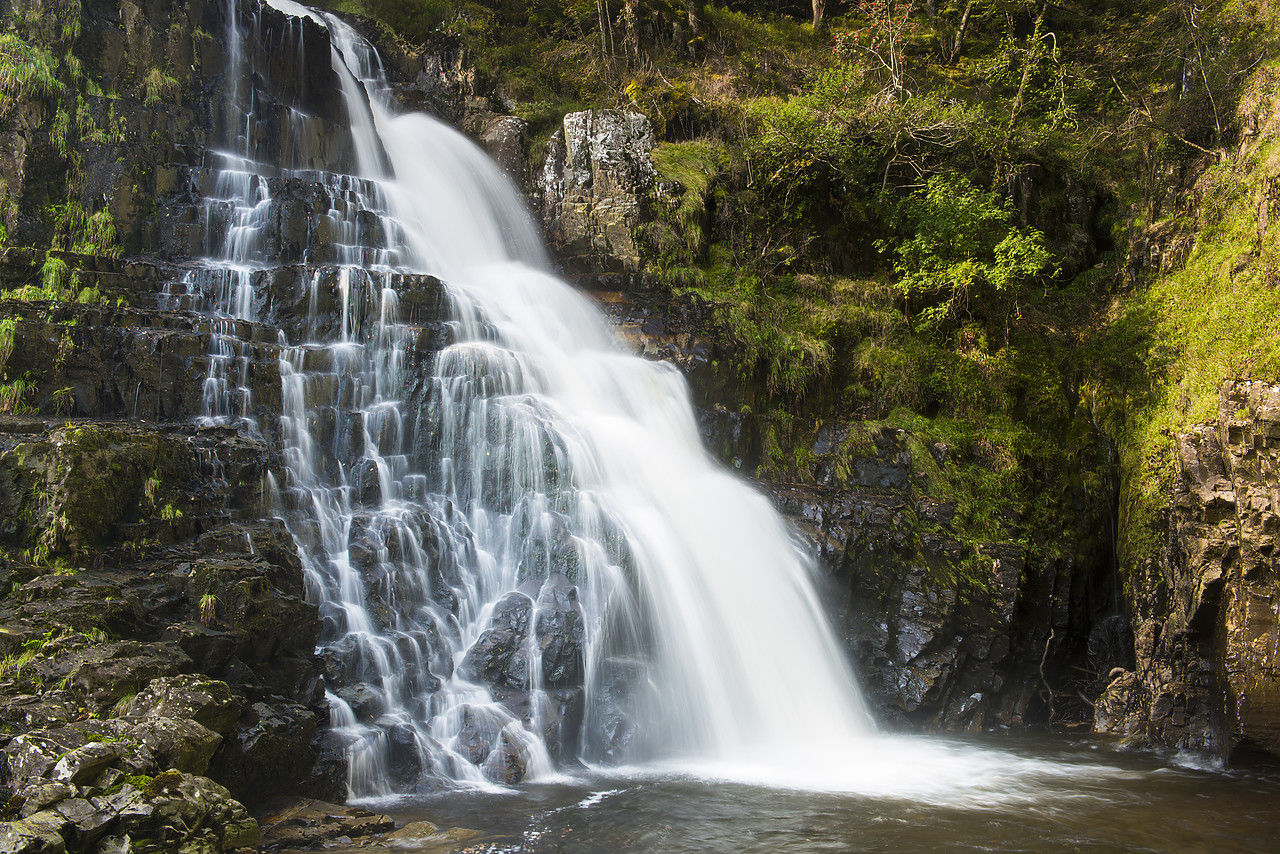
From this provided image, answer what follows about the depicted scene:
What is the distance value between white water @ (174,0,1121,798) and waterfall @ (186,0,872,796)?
0.10ft

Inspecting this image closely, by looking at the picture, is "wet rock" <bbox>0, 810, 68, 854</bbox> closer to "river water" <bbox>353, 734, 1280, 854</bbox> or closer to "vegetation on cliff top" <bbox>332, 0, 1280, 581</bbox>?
"river water" <bbox>353, 734, 1280, 854</bbox>

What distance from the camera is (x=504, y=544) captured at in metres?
10.6

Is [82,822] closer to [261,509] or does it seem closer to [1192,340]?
[261,509]

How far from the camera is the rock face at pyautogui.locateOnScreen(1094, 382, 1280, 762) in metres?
9.09

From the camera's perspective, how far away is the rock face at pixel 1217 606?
9.09 meters

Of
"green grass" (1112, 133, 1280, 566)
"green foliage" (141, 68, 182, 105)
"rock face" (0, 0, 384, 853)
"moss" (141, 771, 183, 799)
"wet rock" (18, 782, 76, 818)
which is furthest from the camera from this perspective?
"green foliage" (141, 68, 182, 105)

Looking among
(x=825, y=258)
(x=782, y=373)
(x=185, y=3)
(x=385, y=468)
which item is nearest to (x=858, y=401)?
(x=782, y=373)

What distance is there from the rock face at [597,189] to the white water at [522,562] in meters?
3.55

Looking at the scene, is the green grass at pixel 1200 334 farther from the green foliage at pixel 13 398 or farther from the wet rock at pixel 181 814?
the green foliage at pixel 13 398

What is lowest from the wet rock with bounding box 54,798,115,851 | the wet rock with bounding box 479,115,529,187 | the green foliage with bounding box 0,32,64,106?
the wet rock with bounding box 54,798,115,851

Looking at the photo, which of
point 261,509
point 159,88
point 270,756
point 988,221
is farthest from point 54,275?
point 988,221

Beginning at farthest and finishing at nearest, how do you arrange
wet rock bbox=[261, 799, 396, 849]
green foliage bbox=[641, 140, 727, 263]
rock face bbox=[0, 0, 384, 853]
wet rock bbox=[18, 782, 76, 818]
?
green foliage bbox=[641, 140, 727, 263] < wet rock bbox=[261, 799, 396, 849] < rock face bbox=[0, 0, 384, 853] < wet rock bbox=[18, 782, 76, 818]

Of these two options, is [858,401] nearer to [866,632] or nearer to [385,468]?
→ [866,632]

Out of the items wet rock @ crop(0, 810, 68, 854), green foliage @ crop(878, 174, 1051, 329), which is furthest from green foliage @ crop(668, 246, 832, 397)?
wet rock @ crop(0, 810, 68, 854)
